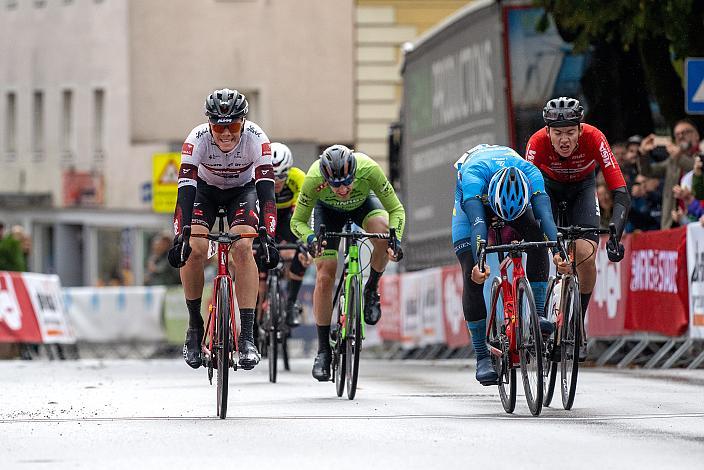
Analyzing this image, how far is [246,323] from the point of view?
12695mm

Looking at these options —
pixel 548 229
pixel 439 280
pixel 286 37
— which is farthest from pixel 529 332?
pixel 286 37

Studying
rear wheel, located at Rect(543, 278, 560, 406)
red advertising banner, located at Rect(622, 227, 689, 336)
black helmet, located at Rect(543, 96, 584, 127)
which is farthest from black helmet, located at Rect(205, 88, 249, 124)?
red advertising banner, located at Rect(622, 227, 689, 336)

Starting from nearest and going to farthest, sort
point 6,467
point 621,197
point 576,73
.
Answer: point 6,467, point 621,197, point 576,73

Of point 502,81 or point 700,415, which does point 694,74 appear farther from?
point 700,415

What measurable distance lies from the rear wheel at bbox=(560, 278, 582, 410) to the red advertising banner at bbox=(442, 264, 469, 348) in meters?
12.1

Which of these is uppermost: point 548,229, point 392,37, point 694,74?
point 392,37

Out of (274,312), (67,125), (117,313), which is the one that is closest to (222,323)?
(274,312)

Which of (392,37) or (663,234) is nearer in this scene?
(663,234)

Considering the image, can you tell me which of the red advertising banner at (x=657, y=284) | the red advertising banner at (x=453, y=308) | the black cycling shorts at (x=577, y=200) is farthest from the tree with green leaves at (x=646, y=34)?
the black cycling shorts at (x=577, y=200)

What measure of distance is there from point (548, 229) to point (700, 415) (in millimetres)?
1475

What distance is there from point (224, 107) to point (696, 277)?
6.63m

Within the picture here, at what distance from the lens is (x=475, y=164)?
1281cm

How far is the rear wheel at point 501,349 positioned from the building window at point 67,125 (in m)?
38.7

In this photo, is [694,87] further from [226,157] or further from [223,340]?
[223,340]
